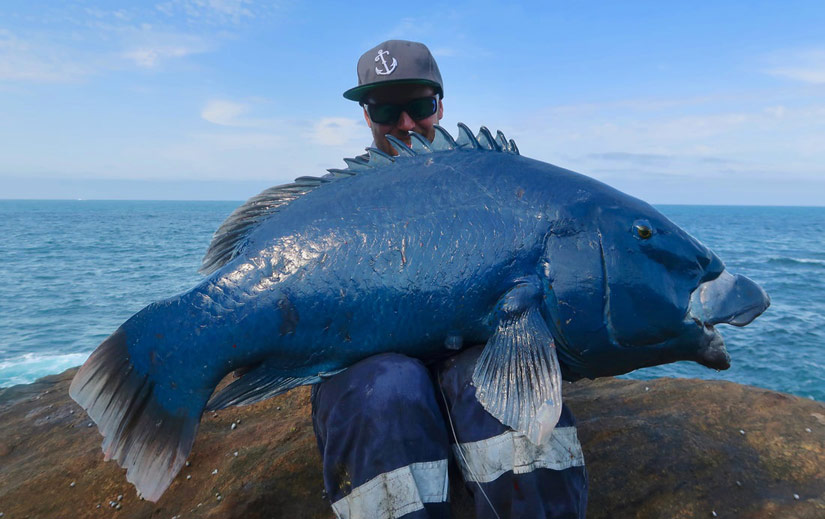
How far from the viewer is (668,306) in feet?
7.47

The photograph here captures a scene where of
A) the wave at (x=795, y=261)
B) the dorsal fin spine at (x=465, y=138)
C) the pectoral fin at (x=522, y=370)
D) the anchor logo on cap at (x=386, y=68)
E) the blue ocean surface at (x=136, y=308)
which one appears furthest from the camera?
the wave at (x=795, y=261)

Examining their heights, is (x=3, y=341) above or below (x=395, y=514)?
below

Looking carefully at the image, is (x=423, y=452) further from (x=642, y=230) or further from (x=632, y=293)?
(x=642, y=230)

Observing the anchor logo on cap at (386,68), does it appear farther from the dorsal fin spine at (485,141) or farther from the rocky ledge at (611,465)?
the rocky ledge at (611,465)

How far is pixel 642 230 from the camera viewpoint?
2.32 meters

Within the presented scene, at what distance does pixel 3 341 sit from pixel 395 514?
14.9m

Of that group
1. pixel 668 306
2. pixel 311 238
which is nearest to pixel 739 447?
pixel 668 306

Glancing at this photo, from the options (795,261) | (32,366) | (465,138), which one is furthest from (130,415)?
(795,261)

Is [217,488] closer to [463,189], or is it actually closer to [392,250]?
[392,250]

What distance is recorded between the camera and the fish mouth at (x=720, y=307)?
230 cm

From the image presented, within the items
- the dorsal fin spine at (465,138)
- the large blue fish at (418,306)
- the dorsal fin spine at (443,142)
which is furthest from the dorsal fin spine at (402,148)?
the large blue fish at (418,306)

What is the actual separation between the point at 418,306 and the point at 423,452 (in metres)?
0.61

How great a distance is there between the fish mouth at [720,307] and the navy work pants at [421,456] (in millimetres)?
750

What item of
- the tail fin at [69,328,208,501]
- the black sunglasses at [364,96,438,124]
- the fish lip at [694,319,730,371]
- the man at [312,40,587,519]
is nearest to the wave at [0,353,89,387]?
the tail fin at [69,328,208,501]
